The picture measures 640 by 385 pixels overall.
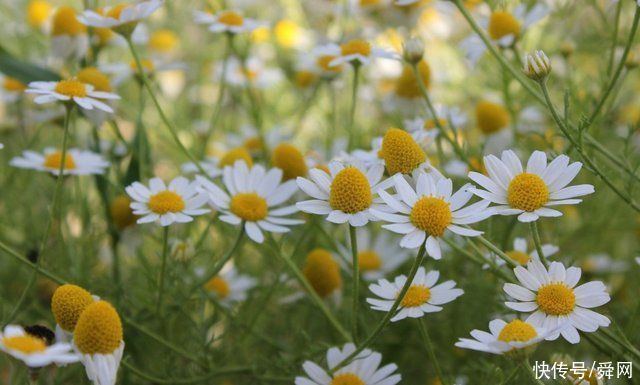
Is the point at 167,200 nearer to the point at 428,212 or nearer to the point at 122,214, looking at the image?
the point at 122,214

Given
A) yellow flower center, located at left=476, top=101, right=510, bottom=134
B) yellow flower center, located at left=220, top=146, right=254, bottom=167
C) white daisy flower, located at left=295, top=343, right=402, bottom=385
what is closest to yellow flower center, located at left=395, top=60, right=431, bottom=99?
yellow flower center, located at left=476, top=101, right=510, bottom=134

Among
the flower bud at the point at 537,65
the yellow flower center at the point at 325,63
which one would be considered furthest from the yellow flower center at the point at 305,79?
the flower bud at the point at 537,65

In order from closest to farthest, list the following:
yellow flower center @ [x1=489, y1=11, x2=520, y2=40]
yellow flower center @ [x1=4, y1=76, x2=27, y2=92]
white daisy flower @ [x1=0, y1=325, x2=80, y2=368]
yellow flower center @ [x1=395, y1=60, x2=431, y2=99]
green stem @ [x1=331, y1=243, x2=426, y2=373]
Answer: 1. white daisy flower @ [x1=0, y1=325, x2=80, y2=368]
2. green stem @ [x1=331, y1=243, x2=426, y2=373]
3. yellow flower center @ [x1=489, y1=11, x2=520, y2=40]
4. yellow flower center @ [x1=395, y1=60, x2=431, y2=99]
5. yellow flower center @ [x1=4, y1=76, x2=27, y2=92]

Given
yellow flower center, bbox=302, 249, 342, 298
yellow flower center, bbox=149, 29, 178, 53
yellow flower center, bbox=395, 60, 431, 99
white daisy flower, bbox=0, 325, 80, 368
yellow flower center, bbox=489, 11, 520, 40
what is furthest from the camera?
yellow flower center, bbox=149, 29, 178, 53

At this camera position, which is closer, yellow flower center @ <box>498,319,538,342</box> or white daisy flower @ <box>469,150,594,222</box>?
yellow flower center @ <box>498,319,538,342</box>

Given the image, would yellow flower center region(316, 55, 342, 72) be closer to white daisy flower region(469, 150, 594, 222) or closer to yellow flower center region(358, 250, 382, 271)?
yellow flower center region(358, 250, 382, 271)

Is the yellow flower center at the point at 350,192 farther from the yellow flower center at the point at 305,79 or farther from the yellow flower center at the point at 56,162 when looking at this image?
the yellow flower center at the point at 305,79
